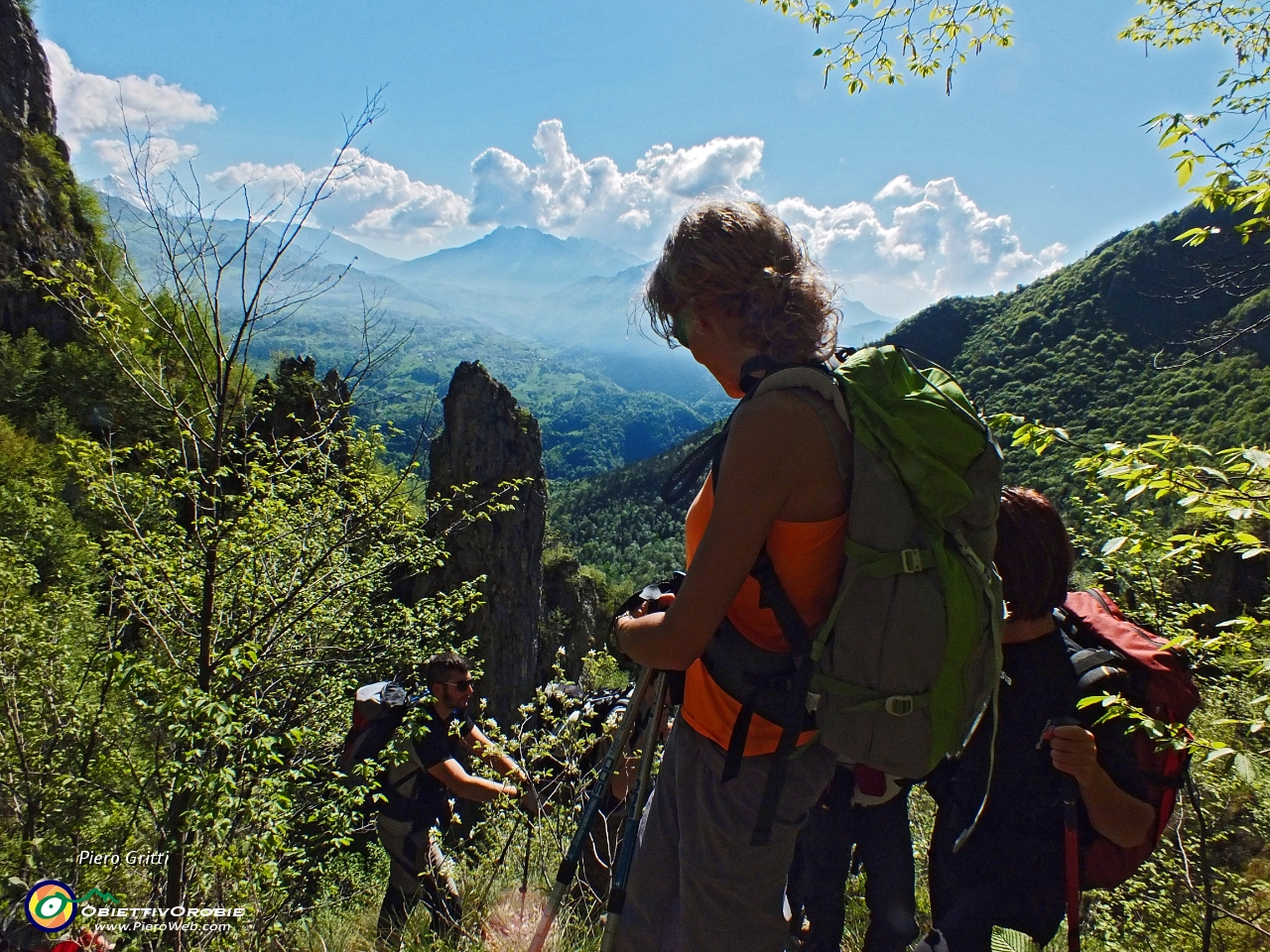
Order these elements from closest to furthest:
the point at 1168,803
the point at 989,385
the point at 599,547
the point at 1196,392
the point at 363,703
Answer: the point at 1168,803, the point at 363,703, the point at 1196,392, the point at 989,385, the point at 599,547

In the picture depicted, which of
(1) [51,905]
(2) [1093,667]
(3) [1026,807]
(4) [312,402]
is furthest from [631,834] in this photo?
(4) [312,402]

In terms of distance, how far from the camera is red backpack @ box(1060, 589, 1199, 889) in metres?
1.82

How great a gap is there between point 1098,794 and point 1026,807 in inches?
9.2

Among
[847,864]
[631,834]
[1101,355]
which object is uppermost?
[1101,355]

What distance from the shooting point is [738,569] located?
1329 mm

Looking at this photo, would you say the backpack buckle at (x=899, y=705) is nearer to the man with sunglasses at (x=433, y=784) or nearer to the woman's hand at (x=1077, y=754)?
the woman's hand at (x=1077, y=754)

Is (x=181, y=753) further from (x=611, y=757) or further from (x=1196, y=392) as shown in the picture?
(x=1196, y=392)

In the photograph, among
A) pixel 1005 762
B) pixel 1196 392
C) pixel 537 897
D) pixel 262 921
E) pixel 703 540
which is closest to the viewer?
pixel 703 540

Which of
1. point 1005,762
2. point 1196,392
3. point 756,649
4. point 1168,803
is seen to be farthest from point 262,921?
point 1196,392

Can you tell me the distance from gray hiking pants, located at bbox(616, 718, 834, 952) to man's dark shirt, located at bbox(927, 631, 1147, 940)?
0.84 meters

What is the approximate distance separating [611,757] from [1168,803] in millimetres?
1651

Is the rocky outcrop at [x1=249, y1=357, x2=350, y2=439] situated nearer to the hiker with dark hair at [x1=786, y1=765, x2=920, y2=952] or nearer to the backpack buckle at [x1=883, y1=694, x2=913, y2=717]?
the backpack buckle at [x1=883, y1=694, x2=913, y2=717]

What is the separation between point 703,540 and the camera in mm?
1349

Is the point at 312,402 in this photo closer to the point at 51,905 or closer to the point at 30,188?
the point at 51,905
